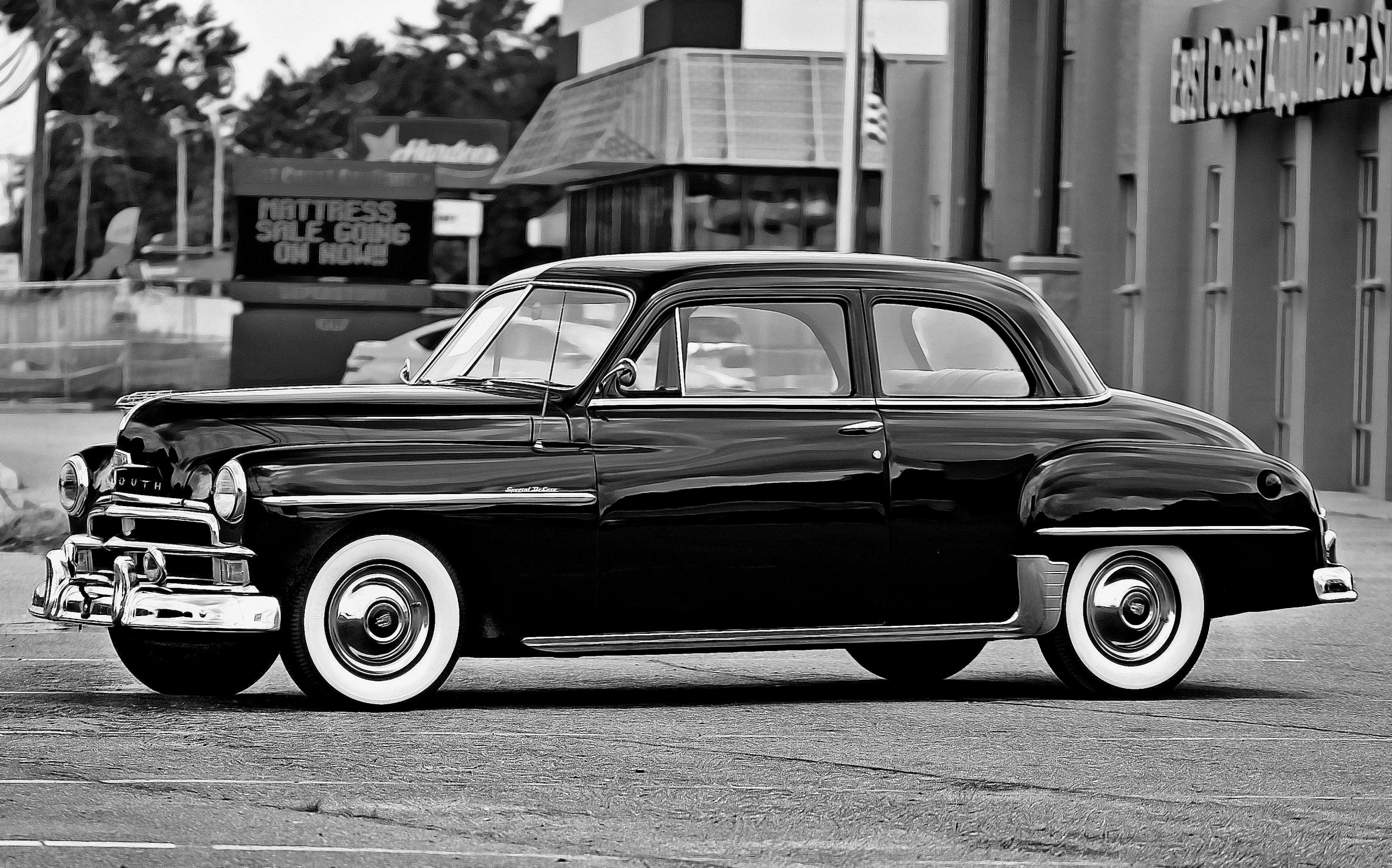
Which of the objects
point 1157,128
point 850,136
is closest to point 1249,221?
point 1157,128

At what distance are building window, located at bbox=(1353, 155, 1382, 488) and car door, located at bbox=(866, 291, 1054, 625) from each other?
52.1 feet

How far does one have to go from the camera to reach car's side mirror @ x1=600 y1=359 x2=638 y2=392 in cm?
885

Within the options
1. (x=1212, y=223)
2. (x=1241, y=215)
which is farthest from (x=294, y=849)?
(x=1212, y=223)

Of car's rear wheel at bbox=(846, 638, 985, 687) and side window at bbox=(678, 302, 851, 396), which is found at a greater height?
side window at bbox=(678, 302, 851, 396)

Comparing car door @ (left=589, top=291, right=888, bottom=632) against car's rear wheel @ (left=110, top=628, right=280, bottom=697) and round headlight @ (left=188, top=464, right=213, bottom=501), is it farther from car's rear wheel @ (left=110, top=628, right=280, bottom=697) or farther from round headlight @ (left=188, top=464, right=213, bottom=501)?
car's rear wheel @ (left=110, top=628, right=280, bottom=697)

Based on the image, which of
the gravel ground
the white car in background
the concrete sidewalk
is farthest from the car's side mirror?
the white car in background

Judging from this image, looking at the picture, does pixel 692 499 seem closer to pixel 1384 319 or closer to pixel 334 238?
pixel 1384 319

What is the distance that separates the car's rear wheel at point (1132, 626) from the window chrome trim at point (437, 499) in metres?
2.06

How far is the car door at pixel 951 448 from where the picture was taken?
9148mm

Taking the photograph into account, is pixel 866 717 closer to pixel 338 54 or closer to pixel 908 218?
pixel 908 218

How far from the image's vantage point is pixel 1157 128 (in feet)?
94.1

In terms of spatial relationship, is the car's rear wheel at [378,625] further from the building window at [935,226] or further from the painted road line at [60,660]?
the building window at [935,226]

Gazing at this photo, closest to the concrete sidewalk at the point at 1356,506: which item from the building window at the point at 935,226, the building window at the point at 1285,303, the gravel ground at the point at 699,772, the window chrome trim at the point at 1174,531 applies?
the building window at the point at 1285,303

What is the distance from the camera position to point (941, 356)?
9453 millimetres
